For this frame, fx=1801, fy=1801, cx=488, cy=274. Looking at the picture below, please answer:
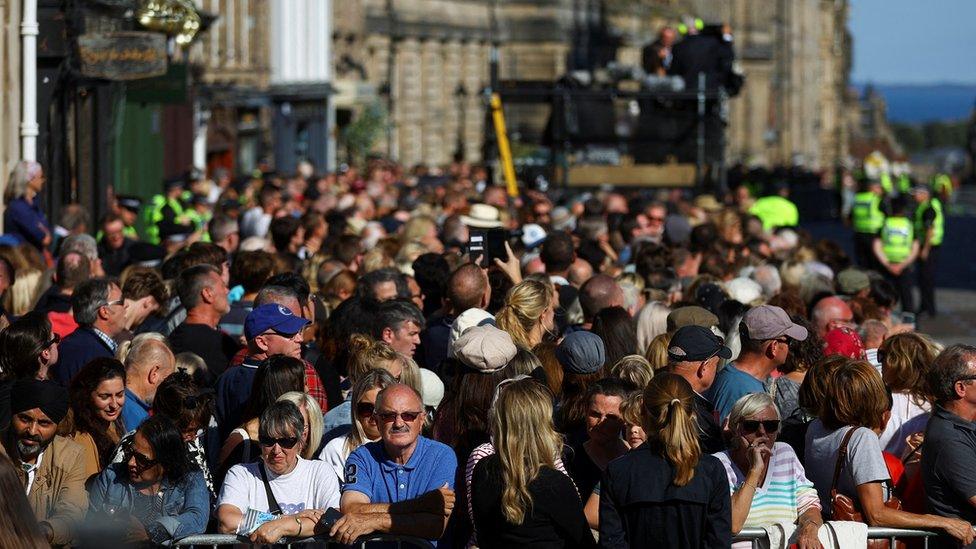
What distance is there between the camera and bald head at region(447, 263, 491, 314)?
9.60 metres

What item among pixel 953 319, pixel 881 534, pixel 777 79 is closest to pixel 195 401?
pixel 881 534

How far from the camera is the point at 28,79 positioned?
14.9 metres

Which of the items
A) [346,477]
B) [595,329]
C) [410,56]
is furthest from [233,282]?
[410,56]

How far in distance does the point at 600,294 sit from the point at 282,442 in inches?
130

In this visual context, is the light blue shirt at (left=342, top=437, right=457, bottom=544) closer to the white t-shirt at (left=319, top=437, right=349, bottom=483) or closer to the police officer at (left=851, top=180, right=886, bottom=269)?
the white t-shirt at (left=319, top=437, right=349, bottom=483)

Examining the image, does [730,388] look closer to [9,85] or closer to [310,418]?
[310,418]

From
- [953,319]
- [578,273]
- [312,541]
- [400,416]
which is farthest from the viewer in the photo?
[953,319]

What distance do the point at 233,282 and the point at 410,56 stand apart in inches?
1248

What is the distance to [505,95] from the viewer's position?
25.5 meters

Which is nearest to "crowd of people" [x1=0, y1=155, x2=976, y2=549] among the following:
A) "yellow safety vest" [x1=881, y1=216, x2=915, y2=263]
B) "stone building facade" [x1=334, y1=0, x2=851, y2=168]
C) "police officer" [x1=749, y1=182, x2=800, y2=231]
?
"yellow safety vest" [x1=881, y1=216, x2=915, y2=263]

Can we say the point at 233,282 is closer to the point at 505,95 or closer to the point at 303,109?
the point at 505,95

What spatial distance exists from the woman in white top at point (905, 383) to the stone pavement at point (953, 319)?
32.1ft

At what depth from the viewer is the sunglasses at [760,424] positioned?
22.9 feet

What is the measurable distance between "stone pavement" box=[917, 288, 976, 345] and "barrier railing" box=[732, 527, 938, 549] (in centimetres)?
1111
